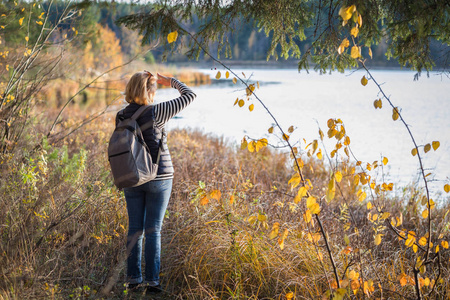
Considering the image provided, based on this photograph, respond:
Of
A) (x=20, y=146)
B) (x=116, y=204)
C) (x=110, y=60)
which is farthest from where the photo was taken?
(x=110, y=60)

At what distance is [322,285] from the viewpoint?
3684 mm

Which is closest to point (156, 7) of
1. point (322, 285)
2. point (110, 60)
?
point (322, 285)

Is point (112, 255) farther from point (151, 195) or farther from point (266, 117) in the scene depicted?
point (266, 117)

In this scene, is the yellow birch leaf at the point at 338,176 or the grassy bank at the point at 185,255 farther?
the grassy bank at the point at 185,255

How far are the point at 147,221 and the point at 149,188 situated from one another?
28 centimetres

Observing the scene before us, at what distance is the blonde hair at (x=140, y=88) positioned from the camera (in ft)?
11.4

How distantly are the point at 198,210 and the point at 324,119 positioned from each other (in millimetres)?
16316

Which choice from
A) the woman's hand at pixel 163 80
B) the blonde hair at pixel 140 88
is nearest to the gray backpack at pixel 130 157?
the blonde hair at pixel 140 88

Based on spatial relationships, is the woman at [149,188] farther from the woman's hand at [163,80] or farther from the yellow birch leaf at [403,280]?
the yellow birch leaf at [403,280]

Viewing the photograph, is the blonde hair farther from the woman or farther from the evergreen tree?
the evergreen tree

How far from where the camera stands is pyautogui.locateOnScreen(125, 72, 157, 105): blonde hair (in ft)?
11.4

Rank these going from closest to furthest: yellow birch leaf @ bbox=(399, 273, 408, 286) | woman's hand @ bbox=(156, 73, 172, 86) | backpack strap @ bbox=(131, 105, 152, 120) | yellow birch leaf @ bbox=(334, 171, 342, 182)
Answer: yellow birch leaf @ bbox=(334, 171, 342, 182)
yellow birch leaf @ bbox=(399, 273, 408, 286)
backpack strap @ bbox=(131, 105, 152, 120)
woman's hand @ bbox=(156, 73, 172, 86)

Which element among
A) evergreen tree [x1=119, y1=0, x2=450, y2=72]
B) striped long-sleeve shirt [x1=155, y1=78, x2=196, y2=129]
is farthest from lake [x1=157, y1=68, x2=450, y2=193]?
striped long-sleeve shirt [x1=155, y1=78, x2=196, y2=129]

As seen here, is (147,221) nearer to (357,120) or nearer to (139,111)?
(139,111)
